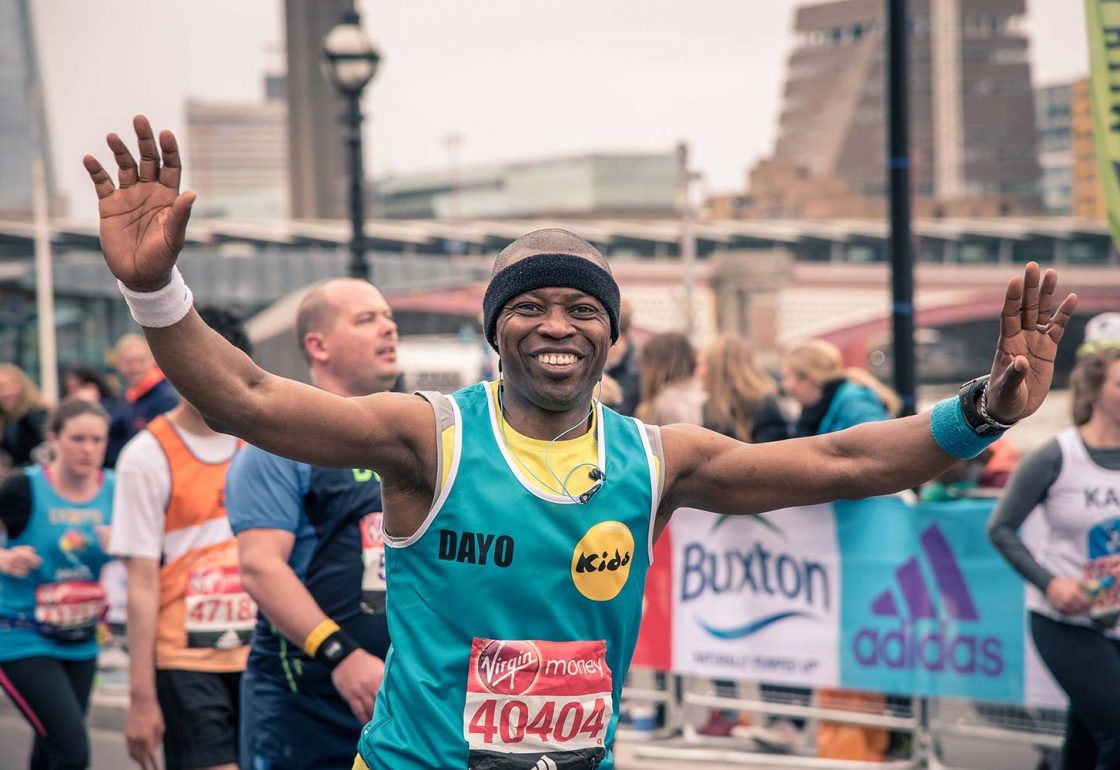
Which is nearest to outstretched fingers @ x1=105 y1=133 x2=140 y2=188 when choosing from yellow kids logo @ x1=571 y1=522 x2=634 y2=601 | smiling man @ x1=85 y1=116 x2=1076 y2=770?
smiling man @ x1=85 y1=116 x2=1076 y2=770

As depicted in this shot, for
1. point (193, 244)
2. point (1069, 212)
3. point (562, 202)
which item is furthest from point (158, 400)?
point (1069, 212)

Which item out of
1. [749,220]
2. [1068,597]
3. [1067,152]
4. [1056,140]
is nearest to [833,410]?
[1068,597]

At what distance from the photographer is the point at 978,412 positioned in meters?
2.70

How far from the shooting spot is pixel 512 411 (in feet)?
9.20

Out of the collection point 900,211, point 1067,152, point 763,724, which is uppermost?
point 1067,152

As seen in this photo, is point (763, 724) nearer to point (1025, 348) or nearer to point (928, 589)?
point (928, 589)

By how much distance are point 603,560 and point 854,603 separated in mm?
4195

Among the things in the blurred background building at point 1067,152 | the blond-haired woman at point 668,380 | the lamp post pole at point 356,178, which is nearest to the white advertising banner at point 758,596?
the blond-haired woman at point 668,380

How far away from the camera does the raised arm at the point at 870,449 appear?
2.69 m

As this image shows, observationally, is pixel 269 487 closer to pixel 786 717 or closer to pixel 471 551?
pixel 471 551

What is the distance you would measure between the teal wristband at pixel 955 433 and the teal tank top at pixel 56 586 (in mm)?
4020

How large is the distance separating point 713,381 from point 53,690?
351cm

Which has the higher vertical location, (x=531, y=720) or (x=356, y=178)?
(x=356, y=178)

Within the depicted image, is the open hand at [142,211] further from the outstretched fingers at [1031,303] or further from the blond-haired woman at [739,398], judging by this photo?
the blond-haired woman at [739,398]
